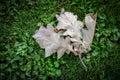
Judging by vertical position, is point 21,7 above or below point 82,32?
above

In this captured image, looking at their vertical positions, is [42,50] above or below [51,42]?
below

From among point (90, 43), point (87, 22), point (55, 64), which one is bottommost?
point (55, 64)

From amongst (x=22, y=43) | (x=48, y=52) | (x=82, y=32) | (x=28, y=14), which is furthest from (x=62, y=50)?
(x=28, y=14)

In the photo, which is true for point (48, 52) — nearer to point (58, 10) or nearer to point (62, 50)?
point (62, 50)

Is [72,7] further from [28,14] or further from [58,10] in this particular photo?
[28,14]

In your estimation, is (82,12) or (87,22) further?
(82,12)

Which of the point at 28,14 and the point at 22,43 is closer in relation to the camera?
the point at 22,43
